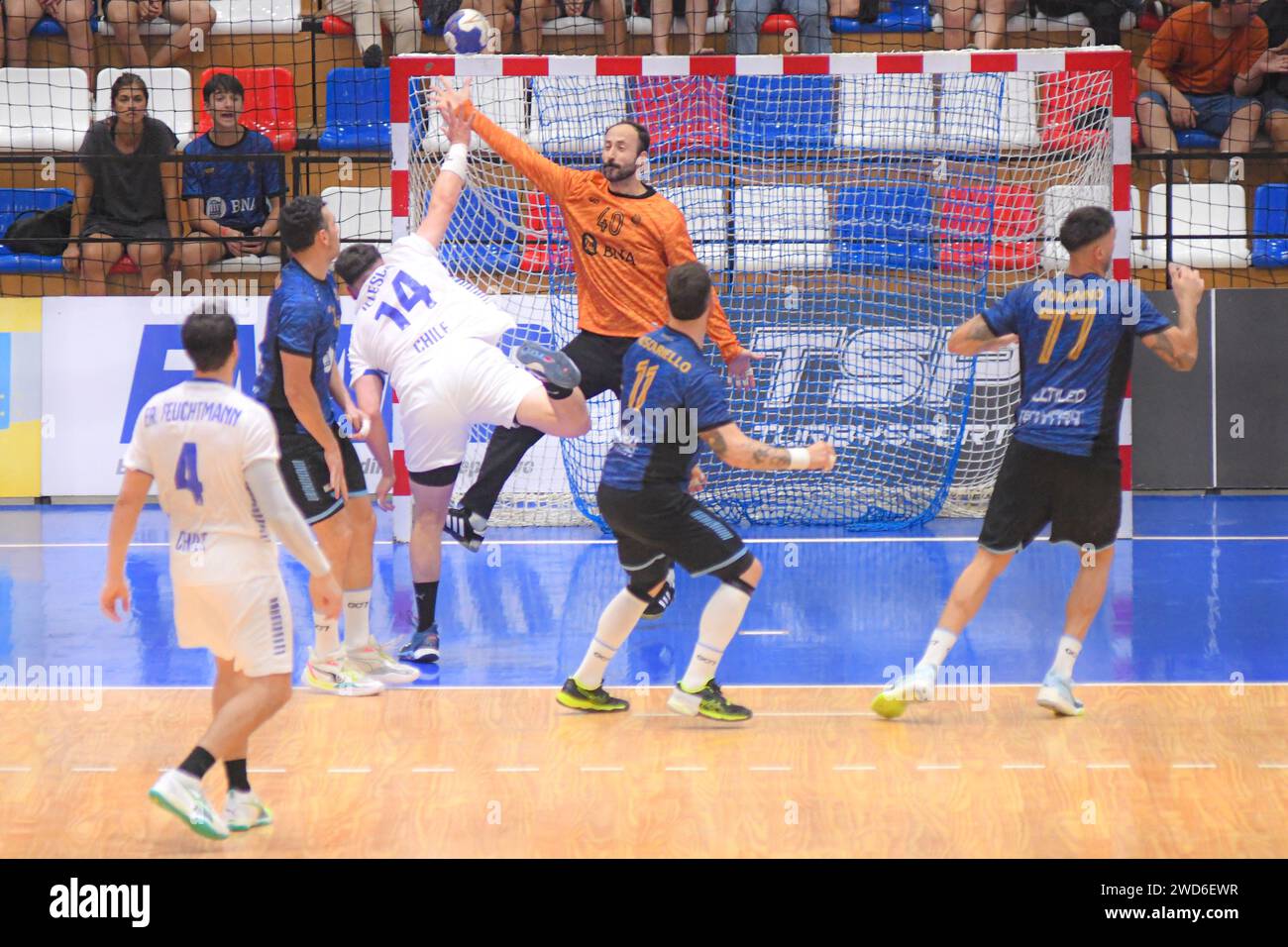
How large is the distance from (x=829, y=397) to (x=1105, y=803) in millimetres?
5776

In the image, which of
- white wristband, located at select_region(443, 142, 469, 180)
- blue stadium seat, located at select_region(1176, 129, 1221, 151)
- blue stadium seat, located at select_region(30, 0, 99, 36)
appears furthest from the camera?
blue stadium seat, located at select_region(30, 0, 99, 36)

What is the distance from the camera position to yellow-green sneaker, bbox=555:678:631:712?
6141 mm

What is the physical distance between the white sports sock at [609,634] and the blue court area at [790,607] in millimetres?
544

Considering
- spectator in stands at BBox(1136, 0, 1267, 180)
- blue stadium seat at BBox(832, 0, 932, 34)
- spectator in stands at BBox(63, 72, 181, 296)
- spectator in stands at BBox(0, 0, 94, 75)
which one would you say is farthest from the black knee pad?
spectator in stands at BBox(0, 0, 94, 75)

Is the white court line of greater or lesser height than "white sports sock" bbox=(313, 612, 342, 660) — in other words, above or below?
below

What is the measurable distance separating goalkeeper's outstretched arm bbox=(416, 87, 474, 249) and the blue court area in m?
2.04

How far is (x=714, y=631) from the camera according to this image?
5902 mm

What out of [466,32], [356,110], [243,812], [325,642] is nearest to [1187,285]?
[325,642]

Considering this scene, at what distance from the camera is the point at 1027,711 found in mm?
6090

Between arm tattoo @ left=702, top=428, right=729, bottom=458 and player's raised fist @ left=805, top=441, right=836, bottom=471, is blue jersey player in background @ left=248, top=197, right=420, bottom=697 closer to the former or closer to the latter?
arm tattoo @ left=702, top=428, right=729, bottom=458

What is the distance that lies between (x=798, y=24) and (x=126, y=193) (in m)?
5.90

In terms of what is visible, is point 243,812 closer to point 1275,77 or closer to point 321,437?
point 321,437

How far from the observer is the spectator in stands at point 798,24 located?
12766 mm

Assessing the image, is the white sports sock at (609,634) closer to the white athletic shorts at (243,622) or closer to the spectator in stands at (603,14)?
the white athletic shorts at (243,622)
